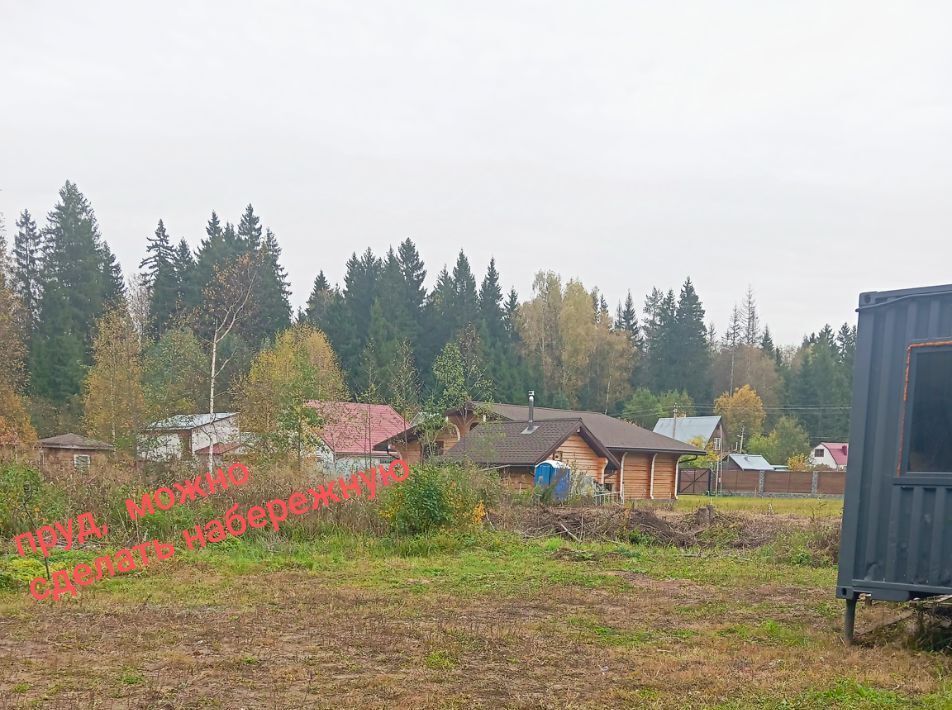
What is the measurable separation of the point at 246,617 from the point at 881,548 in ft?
17.9

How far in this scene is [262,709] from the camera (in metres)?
4.91

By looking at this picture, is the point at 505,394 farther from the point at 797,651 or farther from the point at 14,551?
the point at 797,651

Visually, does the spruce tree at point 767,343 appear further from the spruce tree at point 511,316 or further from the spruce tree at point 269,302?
the spruce tree at point 269,302

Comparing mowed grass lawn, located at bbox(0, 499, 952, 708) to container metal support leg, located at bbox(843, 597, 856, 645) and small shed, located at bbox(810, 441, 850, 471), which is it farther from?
small shed, located at bbox(810, 441, 850, 471)

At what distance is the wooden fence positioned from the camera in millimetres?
42125

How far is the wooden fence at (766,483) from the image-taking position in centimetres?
4212

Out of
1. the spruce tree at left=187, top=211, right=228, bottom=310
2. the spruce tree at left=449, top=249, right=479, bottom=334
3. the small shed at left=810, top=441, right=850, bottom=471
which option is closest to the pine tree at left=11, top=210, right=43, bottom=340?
the spruce tree at left=187, top=211, right=228, bottom=310

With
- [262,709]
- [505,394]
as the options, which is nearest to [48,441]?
[505,394]

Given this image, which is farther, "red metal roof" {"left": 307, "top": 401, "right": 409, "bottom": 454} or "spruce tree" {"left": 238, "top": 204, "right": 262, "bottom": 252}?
"spruce tree" {"left": 238, "top": 204, "right": 262, "bottom": 252}

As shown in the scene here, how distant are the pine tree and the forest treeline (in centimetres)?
10

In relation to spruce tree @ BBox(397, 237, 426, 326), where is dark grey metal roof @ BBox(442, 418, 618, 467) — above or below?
below

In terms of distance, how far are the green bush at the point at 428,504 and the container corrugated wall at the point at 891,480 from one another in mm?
8314

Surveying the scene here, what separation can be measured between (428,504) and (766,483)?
34398 mm

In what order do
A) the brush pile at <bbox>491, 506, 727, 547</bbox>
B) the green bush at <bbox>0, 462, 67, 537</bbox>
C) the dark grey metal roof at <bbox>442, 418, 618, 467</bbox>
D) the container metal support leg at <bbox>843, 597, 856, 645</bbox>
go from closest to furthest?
the container metal support leg at <bbox>843, 597, 856, 645</bbox> < the green bush at <bbox>0, 462, 67, 537</bbox> < the brush pile at <bbox>491, 506, 727, 547</bbox> < the dark grey metal roof at <bbox>442, 418, 618, 467</bbox>
